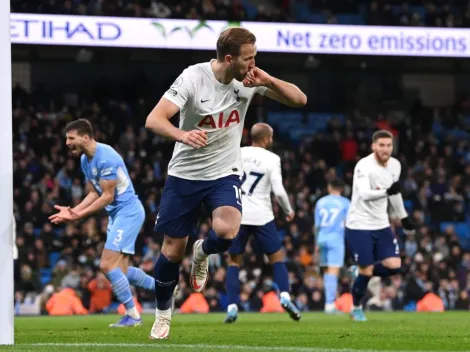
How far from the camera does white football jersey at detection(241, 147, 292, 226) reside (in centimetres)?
1370

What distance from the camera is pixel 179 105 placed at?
7.87 m

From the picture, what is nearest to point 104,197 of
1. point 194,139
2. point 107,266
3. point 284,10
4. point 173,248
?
point 107,266

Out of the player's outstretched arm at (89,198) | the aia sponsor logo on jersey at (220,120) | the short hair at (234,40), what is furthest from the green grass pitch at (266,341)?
the short hair at (234,40)

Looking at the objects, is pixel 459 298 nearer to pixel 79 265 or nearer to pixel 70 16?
pixel 79 265

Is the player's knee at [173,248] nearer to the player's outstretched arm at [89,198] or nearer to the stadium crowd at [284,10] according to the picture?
the player's outstretched arm at [89,198]

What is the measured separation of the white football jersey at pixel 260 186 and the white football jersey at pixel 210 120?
5.23 m

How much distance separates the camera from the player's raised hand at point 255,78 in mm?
7809

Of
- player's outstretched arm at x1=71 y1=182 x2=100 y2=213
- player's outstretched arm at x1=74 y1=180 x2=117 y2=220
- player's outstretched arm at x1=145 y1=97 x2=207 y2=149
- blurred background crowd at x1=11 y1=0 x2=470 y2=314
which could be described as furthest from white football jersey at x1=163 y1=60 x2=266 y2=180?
blurred background crowd at x1=11 y1=0 x2=470 y2=314

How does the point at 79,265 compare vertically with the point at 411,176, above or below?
below

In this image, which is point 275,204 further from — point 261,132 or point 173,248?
point 173,248

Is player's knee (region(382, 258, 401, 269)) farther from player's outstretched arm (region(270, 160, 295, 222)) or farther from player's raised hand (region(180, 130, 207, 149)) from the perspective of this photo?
player's raised hand (region(180, 130, 207, 149))

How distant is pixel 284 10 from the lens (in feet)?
93.5

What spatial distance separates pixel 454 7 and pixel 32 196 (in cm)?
1372

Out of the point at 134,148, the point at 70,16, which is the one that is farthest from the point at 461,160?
the point at 70,16
